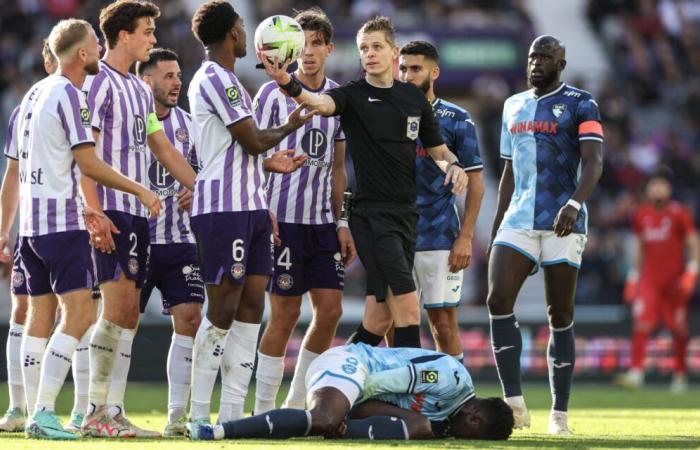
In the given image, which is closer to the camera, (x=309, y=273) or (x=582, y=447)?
(x=582, y=447)

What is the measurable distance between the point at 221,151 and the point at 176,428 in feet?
5.83

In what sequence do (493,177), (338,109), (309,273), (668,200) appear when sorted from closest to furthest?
(338,109)
(309,273)
(668,200)
(493,177)

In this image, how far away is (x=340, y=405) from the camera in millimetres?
7504

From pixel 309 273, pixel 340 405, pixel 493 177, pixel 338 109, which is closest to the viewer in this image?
pixel 340 405

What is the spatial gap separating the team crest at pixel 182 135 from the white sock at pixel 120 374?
1.52 meters

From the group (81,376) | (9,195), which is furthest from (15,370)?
(9,195)

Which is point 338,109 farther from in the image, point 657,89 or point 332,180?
point 657,89

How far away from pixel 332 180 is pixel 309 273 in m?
0.67

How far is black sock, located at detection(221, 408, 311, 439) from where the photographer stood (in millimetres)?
7383

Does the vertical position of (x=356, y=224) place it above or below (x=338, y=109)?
below

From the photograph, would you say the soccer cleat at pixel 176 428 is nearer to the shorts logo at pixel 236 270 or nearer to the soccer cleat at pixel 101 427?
the soccer cleat at pixel 101 427

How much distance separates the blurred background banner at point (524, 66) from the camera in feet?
70.3

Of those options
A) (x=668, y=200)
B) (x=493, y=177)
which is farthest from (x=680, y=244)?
(x=493, y=177)

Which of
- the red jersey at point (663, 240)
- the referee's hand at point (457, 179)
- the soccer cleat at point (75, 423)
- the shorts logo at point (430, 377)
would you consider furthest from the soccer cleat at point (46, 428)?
the red jersey at point (663, 240)
